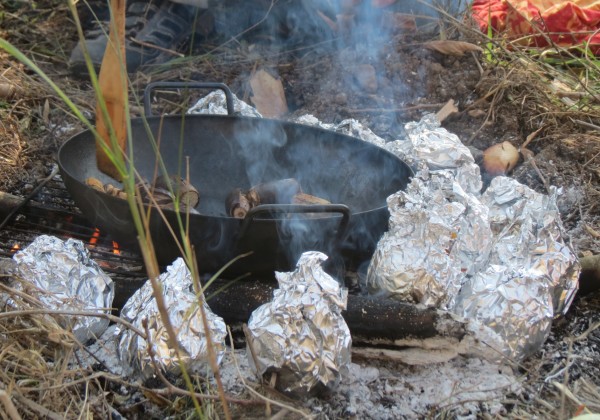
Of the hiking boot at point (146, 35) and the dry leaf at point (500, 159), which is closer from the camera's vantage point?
the dry leaf at point (500, 159)

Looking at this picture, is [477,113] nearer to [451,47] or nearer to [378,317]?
[451,47]

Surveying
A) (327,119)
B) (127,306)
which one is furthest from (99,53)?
(127,306)

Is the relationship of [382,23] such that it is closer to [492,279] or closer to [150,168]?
[150,168]

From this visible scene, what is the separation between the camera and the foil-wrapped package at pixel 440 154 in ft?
8.02

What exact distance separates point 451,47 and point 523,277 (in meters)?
1.98

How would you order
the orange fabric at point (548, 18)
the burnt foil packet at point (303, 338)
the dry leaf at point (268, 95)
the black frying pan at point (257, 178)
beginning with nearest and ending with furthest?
the burnt foil packet at point (303, 338), the black frying pan at point (257, 178), the dry leaf at point (268, 95), the orange fabric at point (548, 18)

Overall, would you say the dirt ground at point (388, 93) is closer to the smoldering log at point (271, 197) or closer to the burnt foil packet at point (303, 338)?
the smoldering log at point (271, 197)

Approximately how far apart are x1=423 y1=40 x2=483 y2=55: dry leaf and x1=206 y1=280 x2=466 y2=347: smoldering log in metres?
2.08

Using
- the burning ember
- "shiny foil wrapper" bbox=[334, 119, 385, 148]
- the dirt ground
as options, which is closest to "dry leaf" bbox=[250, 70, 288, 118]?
the dirt ground

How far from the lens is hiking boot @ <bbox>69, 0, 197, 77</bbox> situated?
3.78 m

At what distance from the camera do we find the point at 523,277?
6.13 feet

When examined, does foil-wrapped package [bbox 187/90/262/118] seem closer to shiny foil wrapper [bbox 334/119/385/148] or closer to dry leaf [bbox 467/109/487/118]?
shiny foil wrapper [bbox 334/119/385/148]

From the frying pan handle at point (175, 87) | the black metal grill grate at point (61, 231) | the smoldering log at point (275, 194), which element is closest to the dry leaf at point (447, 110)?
the frying pan handle at point (175, 87)

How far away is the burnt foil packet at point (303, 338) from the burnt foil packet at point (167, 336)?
120 mm
